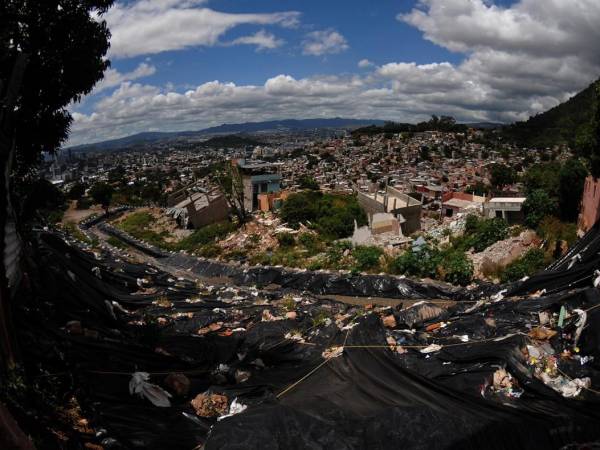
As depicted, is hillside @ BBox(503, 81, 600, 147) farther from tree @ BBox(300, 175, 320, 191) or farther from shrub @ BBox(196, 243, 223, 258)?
shrub @ BBox(196, 243, 223, 258)

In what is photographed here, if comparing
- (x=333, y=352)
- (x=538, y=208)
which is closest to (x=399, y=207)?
(x=538, y=208)

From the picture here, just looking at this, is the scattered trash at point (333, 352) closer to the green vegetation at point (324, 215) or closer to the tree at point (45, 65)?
the tree at point (45, 65)

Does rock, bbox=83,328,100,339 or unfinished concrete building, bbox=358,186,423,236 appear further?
unfinished concrete building, bbox=358,186,423,236

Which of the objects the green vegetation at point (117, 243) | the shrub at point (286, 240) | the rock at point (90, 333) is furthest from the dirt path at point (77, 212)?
the rock at point (90, 333)

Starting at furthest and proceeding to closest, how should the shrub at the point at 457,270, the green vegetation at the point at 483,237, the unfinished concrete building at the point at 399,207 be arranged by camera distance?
the unfinished concrete building at the point at 399,207 < the green vegetation at the point at 483,237 < the shrub at the point at 457,270

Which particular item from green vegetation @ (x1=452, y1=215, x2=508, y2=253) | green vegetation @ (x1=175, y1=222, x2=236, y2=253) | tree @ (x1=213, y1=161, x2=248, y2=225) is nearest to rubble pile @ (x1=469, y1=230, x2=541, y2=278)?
green vegetation @ (x1=452, y1=215, x2=508, y2=253)

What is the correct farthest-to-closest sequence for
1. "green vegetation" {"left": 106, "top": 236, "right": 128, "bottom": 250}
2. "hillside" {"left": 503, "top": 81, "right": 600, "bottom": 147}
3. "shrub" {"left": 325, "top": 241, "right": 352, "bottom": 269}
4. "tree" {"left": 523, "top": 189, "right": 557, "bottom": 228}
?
"hillside" {"left": 503, "top": 81, "right": 600, "bottom": 147} → "green vegetation" {"left": 106, "top": 236, "right": 128, "bottom": 250} → "shrub" {"left": 325, "top": 241, "right": 352, "bottom": 269} → "tree" {"left": 523, "top": 189, "right": 557, "bottom": 228}

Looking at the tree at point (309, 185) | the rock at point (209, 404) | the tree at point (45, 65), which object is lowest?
the rock at point (209, 404)
